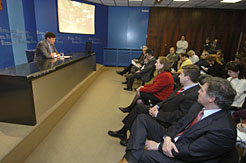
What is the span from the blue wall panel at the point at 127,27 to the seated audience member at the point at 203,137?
267 inches

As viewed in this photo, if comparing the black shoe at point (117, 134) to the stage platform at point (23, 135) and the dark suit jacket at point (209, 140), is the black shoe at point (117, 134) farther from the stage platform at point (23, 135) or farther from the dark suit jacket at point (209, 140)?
the dark suit jacket at point (209, 140)

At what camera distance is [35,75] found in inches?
74.0

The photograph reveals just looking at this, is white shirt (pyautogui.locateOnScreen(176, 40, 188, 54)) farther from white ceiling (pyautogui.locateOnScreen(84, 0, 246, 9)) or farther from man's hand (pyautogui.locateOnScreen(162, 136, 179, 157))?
man's hand (pyautogui.locateOnScreen(162, 136, 179, 157))

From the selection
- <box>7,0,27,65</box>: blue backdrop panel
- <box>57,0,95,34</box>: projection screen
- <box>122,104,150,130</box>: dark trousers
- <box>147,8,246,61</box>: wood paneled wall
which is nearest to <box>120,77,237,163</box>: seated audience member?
<box>122,104,150,130</box>: dark trousers

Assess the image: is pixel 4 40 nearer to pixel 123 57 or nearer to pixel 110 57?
pixel 110 57

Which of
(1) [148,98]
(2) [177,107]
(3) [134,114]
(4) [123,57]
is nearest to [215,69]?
(1) [148,98]

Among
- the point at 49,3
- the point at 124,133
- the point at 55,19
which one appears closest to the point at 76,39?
the point at 55,19

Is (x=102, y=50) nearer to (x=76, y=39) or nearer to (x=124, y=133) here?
(x=76, y=39)

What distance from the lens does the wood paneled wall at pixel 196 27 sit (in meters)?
7.27

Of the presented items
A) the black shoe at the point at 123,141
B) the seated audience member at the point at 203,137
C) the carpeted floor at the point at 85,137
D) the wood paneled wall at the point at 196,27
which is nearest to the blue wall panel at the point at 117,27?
the wood paneled wall at the point at 196,27

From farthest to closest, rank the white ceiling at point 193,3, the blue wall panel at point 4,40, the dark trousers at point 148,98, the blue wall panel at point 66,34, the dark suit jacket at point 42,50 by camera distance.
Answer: the white ceiling at point 193,3 → the blue wall panel at point 66,34 → the blue wall panel at point 4,40 → the dark suit jacket at point 42,50 → the dark trousers at point 148,98

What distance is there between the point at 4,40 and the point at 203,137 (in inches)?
172

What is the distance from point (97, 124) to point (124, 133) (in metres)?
0.58

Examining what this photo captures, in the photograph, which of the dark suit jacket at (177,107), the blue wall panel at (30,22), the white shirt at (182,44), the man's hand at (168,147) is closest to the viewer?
the man's hand at (168,147)
